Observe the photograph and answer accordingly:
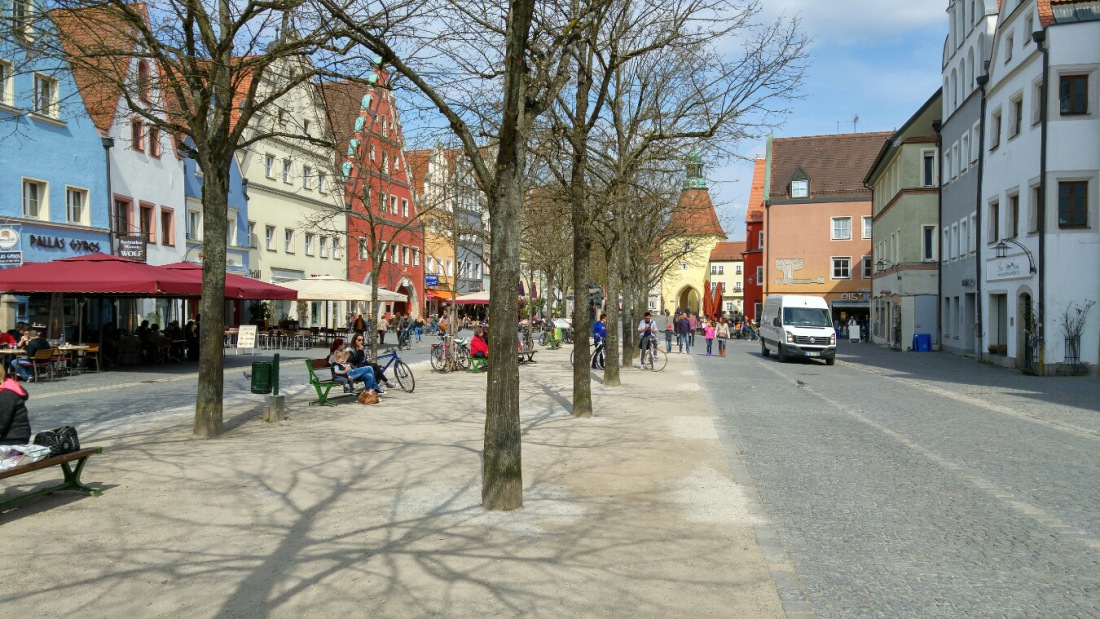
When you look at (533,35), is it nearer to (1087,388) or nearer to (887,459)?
(887,459)

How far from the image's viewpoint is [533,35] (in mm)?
10625

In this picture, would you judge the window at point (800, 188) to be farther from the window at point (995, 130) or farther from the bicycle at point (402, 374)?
the bicycle at point (402, 374)

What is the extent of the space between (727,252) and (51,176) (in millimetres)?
96818

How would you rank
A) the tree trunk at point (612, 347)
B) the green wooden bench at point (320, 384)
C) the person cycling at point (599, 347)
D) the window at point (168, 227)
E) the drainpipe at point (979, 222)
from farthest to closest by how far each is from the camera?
the window at point (168, 227) < the drainpipe at point (979, 222) < the person cycling at point (599, 347) < the tree trunk at point (612, 347) < the green wooden bench at point (320, 384)

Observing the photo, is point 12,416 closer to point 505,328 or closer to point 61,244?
point 505,328

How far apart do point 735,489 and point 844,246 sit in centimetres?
6056

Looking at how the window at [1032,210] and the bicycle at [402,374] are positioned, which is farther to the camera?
the window at [1032,210]

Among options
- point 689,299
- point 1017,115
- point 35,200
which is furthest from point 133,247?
point 689,299

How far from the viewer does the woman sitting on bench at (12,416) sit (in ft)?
25.4

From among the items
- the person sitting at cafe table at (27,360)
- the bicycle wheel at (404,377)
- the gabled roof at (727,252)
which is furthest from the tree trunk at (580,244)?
the gabled roof at (727,252)

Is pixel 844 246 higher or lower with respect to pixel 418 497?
higher

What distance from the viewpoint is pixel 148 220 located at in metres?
33.9

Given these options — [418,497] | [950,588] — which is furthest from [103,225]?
[950,588]

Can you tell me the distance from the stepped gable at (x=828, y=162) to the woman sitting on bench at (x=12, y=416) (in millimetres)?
63554
